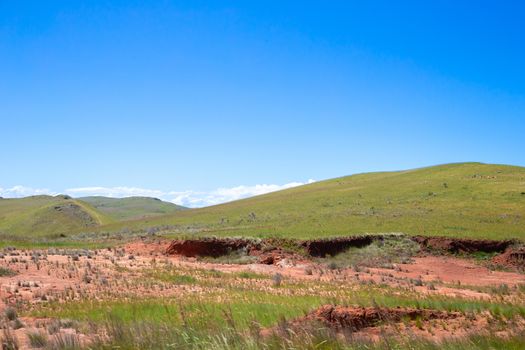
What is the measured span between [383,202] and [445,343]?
167 ft

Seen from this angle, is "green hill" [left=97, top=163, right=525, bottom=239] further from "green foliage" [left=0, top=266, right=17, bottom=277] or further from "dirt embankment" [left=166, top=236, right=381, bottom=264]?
"green foliage" [left=0, top=266, right=17, bottom=277]

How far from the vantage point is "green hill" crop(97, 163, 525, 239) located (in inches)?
1583

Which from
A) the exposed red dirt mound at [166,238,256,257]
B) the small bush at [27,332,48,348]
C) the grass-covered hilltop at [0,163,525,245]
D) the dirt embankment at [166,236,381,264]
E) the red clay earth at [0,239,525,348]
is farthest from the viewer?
the grass-covered hilltop at [0,163,525,245]

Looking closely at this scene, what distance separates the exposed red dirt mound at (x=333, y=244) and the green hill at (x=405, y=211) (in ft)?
6.37

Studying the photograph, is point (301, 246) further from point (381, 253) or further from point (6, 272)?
point (6, 272)

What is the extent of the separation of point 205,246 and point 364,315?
27078 mm

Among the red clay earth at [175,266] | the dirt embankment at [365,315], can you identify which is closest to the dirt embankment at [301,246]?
the red clay earth at [175,266]

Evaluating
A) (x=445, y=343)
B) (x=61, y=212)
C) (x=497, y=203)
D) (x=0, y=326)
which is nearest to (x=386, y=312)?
(x=445, y=343)

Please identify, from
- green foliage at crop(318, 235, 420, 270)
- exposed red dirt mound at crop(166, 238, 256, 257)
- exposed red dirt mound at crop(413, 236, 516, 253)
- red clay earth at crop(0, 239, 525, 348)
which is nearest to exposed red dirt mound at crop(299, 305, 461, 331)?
red clay earth at crop(0, 239, 525, 348)

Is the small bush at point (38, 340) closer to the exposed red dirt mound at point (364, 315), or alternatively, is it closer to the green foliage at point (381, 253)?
the exposed red dirt mound at point (364, 315)

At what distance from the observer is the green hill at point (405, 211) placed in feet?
132

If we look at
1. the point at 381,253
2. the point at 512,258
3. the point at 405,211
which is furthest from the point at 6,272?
the point at 405,211

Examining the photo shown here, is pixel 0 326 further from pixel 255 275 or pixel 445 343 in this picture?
pixel 255 275

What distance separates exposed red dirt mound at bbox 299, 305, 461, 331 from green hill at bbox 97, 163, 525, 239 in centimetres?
2689
